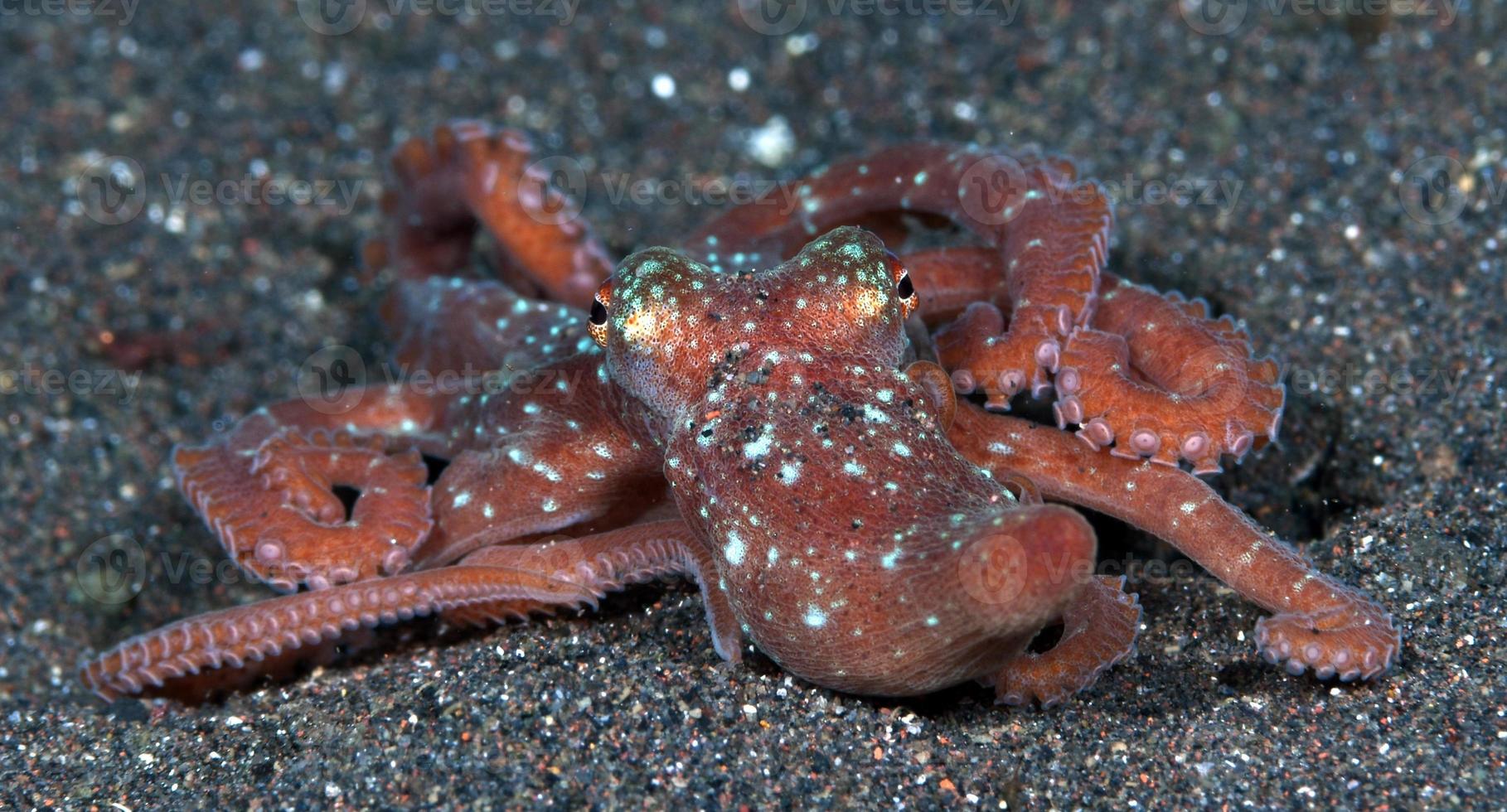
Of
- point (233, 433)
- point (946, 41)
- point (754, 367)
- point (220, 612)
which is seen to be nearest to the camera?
point (754, 367)

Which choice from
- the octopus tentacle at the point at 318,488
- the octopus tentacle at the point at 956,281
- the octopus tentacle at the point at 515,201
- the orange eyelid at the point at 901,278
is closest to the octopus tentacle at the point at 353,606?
the octopus tentacle at the point at 318,488

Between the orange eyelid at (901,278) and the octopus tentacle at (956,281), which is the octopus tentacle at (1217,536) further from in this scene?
the octopus tentacle at (956,281)

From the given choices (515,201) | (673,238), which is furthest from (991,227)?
(673,238)

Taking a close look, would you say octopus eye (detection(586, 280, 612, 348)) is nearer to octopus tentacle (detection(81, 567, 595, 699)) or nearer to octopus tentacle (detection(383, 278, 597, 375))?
octopus tentacle (detection(383, 278, 597, 375))

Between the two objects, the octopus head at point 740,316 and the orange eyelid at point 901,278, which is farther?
the orange eyelid at point 901,278

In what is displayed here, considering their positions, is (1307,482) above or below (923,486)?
below

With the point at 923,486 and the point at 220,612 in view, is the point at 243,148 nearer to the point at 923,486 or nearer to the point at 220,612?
the point at 220,612

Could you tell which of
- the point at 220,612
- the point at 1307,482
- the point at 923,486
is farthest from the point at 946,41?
A: the point at 220,612

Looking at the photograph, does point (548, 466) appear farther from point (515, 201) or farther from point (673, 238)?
point (673, 238)
